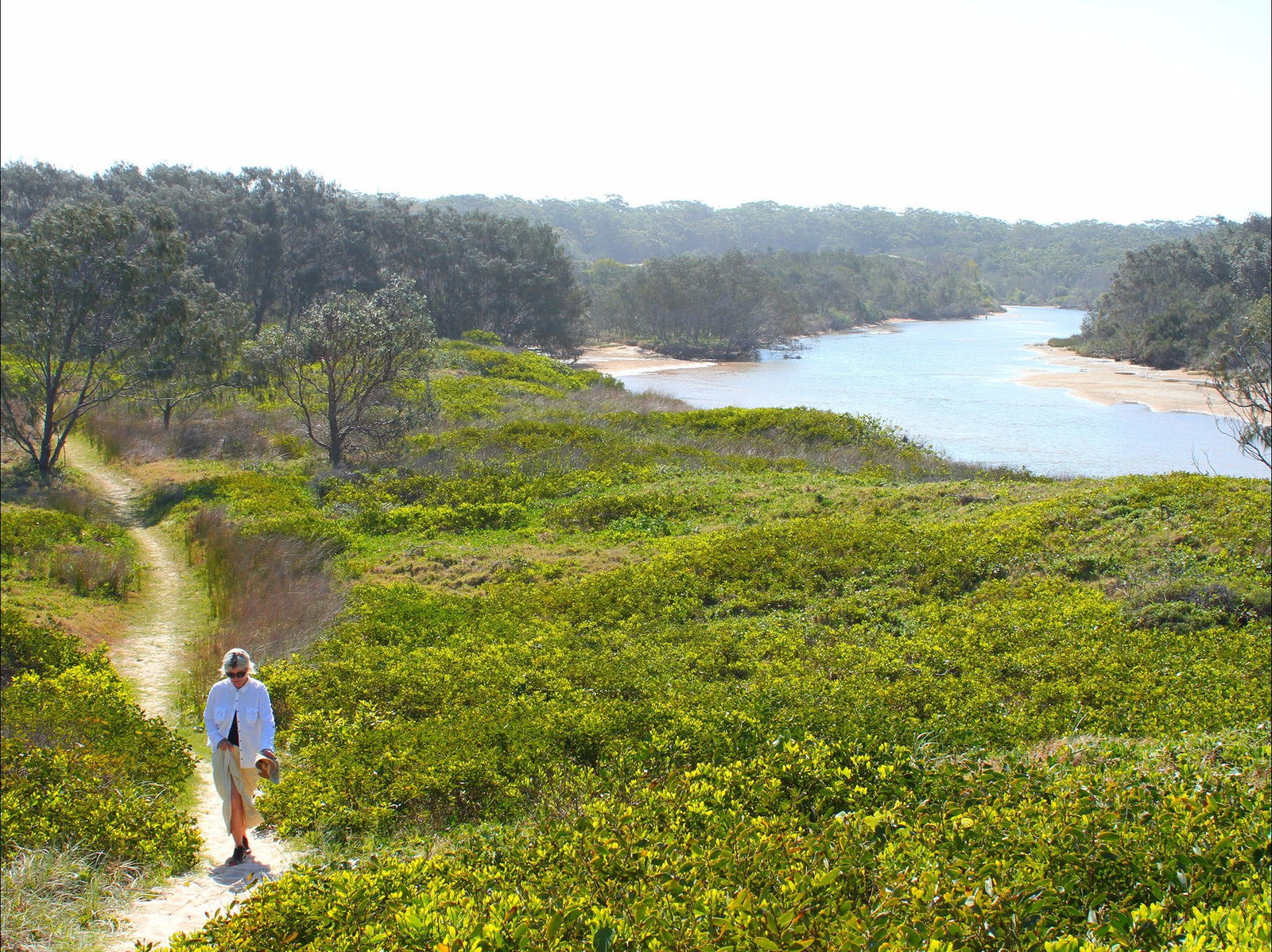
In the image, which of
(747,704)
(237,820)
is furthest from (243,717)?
(747,704)

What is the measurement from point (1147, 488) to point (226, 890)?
15739 millimetres

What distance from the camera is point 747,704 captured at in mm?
8641

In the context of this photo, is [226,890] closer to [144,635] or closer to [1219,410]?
[144,635]

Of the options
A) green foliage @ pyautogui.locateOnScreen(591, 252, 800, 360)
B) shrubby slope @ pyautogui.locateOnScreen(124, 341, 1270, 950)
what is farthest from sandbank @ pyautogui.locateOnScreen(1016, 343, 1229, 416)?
shrubby slope @ pyautogui.locateOnScreen(124, 341, 1270, 950)

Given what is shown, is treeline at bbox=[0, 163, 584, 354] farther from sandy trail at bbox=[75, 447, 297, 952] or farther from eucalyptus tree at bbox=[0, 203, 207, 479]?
sandy trail at bbox=[75, 447, 297, 952]

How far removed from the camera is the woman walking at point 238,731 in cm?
704

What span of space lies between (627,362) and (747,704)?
6536 centimetres

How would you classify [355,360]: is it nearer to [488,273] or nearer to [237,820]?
[237,820]

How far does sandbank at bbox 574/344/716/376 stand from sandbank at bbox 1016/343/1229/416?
78.5ft

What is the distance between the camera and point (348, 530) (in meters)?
18.8

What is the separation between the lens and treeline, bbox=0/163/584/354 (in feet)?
174

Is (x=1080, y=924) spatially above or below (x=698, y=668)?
above

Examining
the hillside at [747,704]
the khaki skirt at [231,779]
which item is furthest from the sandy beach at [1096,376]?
the khaki skirt at [231,779]

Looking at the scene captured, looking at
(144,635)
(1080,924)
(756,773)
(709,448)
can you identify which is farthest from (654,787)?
(709,448)
